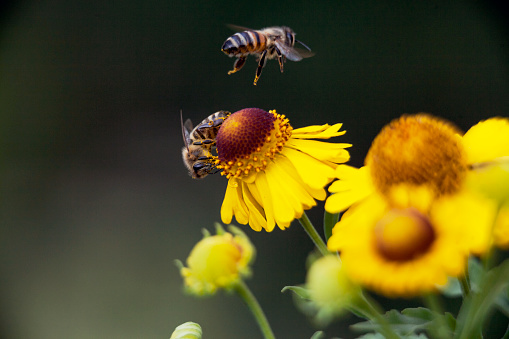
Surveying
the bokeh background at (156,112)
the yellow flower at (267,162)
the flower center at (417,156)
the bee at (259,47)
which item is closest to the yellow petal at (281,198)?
the yellow flower at (267,162)

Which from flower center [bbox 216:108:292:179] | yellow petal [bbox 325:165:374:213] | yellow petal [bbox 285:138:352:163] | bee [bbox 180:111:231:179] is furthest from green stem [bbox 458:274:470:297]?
bee [bbox 180:111:231:179]

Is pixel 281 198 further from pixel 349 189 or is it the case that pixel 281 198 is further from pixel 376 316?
pixel 376 316

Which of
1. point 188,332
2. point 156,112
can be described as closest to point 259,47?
point 188,332

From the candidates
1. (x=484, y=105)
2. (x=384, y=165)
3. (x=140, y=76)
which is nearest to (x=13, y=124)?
(x=140, y=76)

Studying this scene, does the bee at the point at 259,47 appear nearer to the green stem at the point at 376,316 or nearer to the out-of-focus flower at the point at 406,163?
the out-of-focus flower at the point at 406,163

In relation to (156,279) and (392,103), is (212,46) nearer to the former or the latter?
(392,103)
